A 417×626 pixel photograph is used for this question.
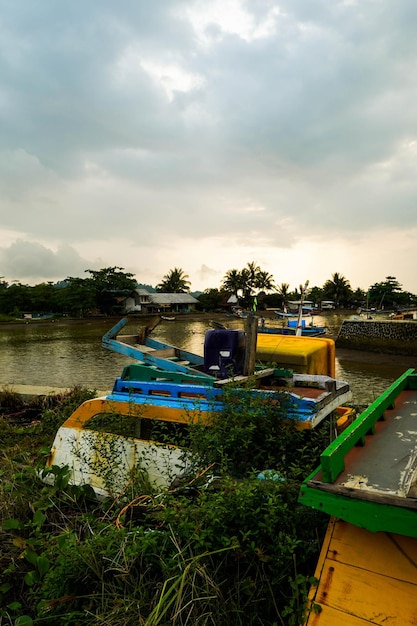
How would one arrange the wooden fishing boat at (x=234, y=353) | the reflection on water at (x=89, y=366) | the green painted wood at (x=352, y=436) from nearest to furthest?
the green painted wood at (x=352, y=436), the wooden fishing boat at (x=234, y=353), the reflection on water at (x=89, y=366)

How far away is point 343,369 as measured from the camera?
19219 millimetres

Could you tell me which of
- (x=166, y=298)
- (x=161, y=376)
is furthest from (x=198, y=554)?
(x=166, y=298)

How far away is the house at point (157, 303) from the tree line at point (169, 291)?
6.65ft

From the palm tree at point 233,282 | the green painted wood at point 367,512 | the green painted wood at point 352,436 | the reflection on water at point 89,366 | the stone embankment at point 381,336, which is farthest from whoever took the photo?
the palm tree at point 233,282

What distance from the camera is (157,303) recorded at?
65.1 meters

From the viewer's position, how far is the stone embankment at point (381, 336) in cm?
2234

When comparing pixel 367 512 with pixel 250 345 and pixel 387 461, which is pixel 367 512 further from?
pixel 250 345

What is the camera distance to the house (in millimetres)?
63562

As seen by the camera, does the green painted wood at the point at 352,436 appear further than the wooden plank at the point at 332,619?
Yes

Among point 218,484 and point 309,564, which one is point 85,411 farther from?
point 309,564

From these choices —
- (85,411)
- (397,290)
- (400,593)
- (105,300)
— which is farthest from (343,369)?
(397,290)

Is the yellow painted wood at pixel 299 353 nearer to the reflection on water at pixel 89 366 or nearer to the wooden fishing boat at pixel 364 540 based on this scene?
the wooden fishing boat at pixel 364 540

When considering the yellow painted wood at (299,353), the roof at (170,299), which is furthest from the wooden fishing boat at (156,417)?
the roof at (170,299)

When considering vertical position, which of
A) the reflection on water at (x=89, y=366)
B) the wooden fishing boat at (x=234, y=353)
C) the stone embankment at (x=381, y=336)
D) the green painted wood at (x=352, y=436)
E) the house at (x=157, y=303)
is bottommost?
the reflection on water at (x=89, y=366)
